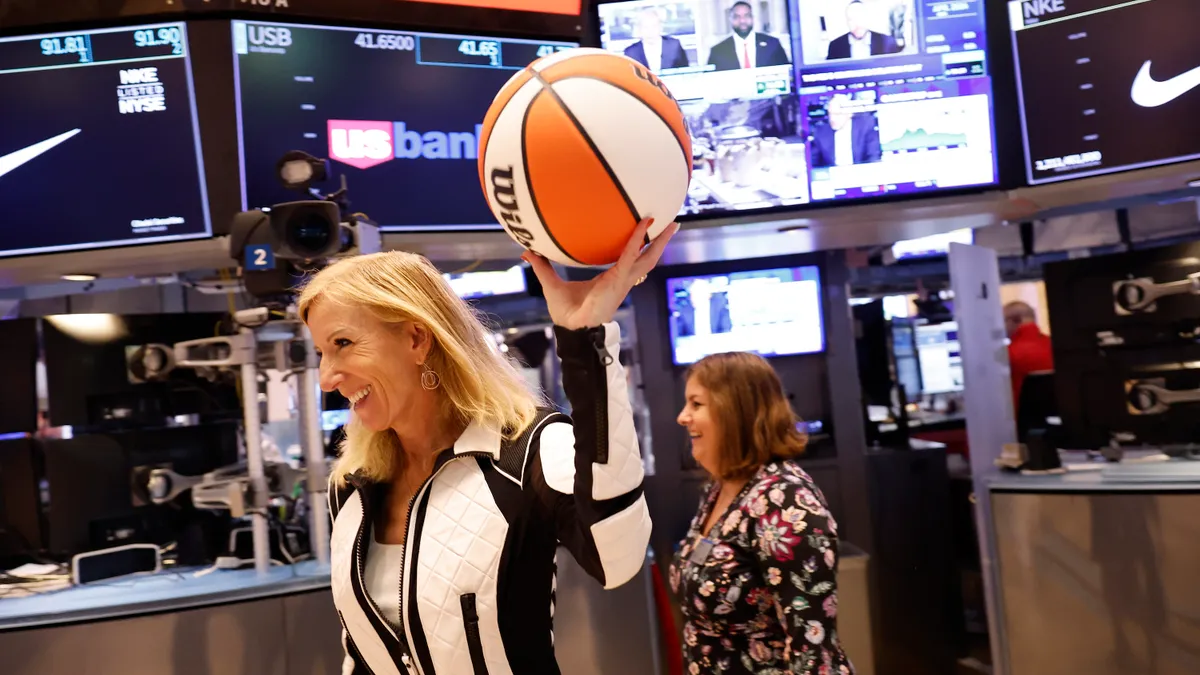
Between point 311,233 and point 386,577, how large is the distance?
1753mm

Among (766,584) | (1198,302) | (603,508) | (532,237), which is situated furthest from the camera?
(1198,302)

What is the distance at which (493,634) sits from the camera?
1626mm

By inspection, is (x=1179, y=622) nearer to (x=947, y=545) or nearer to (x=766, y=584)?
(x=947, y=545)

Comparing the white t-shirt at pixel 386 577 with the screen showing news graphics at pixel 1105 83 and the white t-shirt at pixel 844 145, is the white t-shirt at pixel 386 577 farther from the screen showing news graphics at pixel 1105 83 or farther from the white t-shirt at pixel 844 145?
the screen showing news graphics at pixel 1105 83

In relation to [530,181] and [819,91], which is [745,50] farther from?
[530,181]

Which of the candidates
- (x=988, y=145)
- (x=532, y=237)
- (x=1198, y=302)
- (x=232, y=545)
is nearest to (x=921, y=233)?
(x=988, y=145)

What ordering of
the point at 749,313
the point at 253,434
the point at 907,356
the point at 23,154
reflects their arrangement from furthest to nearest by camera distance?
1. the point at 907,356
2. the point at 749,313
3. the point at 23,154
4. the point at 253,434

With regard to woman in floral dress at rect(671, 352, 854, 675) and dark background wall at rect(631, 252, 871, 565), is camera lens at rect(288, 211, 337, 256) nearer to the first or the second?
woman in floral dress at rect(671, 352, 854, 675)

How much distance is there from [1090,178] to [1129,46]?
21.1 inches

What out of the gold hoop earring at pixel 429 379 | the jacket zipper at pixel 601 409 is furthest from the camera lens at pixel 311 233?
the jacket zipper at pixel 601 409

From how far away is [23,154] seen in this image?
3727mm

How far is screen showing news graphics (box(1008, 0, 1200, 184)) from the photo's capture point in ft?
13.3

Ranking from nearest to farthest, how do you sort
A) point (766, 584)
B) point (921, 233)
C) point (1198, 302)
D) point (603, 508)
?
point (603, 508)
point (766, 584)
point (1198, 302)
point (921, 233)

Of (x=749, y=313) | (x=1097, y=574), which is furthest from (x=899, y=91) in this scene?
(x=1097, y=574)
